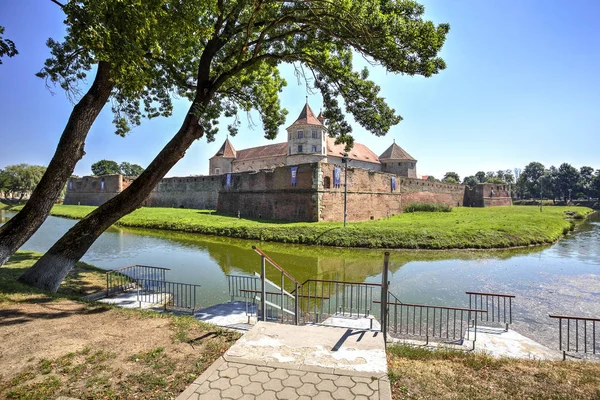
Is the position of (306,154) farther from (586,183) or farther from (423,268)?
(586,183)

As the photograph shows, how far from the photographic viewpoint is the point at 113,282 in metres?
9.86

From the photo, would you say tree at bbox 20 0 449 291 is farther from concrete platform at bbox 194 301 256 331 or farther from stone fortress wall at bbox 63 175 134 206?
stone fortress wall at bbox 63 175 134 206

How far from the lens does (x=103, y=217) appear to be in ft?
25.3

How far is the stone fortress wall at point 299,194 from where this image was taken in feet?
78.1

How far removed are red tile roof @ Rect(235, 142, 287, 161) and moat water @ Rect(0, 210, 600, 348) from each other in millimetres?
26094

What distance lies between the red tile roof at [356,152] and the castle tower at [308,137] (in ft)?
8.82

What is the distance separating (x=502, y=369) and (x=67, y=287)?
9.82 m

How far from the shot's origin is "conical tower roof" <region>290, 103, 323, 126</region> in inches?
1511

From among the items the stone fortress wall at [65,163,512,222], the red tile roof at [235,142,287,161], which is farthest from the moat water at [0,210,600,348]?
the red tile roof at [235,142,287,161]

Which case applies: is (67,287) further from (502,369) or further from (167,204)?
(167,204)

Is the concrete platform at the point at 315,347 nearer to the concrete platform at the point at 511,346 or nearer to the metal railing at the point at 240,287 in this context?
the concrete platform at the point at 511,346

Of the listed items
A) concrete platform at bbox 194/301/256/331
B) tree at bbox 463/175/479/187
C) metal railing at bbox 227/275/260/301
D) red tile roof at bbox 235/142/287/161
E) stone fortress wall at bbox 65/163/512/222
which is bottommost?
metal railing at bbox 227/275/260/301

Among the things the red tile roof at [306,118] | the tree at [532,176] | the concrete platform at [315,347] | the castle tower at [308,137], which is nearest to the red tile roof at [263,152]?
the castle tower at [308,137]

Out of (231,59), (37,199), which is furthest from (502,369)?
(231,59)
